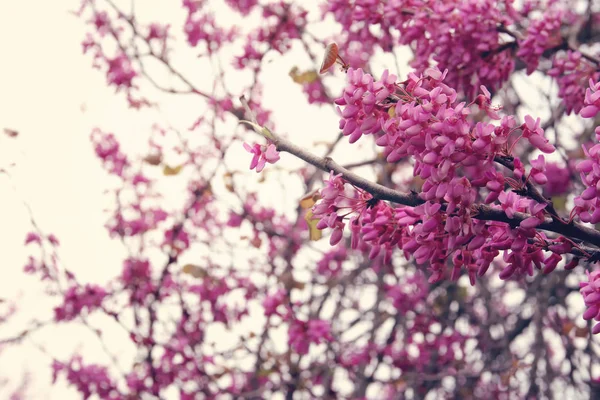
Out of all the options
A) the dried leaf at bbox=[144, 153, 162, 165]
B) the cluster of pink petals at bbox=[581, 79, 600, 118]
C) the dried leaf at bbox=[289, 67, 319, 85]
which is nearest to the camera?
the cluster of pink petals at bbox=[581, 79, 600, 118]

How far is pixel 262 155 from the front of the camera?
154cm

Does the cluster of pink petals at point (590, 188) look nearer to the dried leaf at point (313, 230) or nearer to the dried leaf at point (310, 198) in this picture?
the dried leaf at point (310, 198)

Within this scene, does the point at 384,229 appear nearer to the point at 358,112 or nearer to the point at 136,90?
the point at 358,112

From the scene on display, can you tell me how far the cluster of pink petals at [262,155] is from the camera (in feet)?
4.87

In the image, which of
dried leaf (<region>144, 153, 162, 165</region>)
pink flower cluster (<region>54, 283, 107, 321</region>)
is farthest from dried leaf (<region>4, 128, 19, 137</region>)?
pink flower cluster (<region>54, 283, 107, 321</region>)

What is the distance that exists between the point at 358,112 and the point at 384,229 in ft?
1.18

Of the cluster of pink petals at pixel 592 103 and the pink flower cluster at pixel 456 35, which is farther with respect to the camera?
the pink flower cluster at pixel 456 35

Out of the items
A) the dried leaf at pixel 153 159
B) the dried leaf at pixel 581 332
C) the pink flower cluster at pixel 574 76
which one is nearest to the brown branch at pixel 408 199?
the pink flower cluster at pixel 574 76

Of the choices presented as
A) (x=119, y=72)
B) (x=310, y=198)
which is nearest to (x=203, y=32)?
(x=119, y=72)

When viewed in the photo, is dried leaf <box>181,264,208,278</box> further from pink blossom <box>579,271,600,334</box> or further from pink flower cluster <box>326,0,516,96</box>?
pink blossom <box>579,271,600,334</box>

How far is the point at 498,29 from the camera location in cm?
246

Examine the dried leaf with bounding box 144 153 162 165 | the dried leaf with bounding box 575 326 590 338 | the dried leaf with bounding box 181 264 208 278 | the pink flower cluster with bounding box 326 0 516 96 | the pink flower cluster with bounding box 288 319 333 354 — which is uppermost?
the dried leaf with bounding box 144 153 162 165

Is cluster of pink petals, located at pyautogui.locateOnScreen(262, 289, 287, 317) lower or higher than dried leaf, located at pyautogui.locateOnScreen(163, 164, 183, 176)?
lower

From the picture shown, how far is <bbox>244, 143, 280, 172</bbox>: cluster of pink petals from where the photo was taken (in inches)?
58.4
